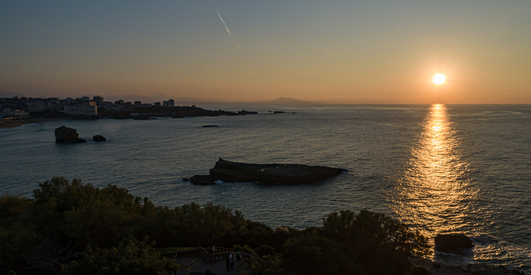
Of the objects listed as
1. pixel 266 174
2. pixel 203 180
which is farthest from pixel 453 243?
pixel 203 180

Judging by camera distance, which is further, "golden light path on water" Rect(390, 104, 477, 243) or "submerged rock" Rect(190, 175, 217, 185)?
"submerged rock" Rect(190, 175, 217, 185)

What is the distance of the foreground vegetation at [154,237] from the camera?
68.5 ft

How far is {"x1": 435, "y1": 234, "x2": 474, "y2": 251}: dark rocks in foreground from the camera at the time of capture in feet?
116

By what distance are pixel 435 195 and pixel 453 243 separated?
18.3 m

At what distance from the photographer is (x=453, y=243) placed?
35.6 meters

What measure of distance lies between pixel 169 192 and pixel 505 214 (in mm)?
51097

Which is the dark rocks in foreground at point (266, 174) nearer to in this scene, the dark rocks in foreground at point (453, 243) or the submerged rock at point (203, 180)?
the submerged rock at point (203, 180)

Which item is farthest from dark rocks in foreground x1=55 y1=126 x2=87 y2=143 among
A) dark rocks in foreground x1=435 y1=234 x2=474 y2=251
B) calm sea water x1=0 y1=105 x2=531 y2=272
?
dark rocks in foreground x1=435 y1=234 x2=474 y2=251

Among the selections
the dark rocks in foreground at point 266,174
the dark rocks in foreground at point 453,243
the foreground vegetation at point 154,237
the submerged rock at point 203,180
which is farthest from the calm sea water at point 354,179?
the foreground vegetation at point 154,237

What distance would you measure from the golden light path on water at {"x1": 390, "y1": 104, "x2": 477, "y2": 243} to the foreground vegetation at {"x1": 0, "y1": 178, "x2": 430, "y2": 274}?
638 inches

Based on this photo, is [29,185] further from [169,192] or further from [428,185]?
[428,185]

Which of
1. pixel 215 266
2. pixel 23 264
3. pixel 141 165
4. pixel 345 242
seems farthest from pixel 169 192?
pixel 345 242

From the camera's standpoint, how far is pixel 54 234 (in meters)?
28.4

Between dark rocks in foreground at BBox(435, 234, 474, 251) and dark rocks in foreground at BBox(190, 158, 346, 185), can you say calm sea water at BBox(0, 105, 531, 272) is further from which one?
dark rocks in foreground at BBox(190, 158, 346, 185)
